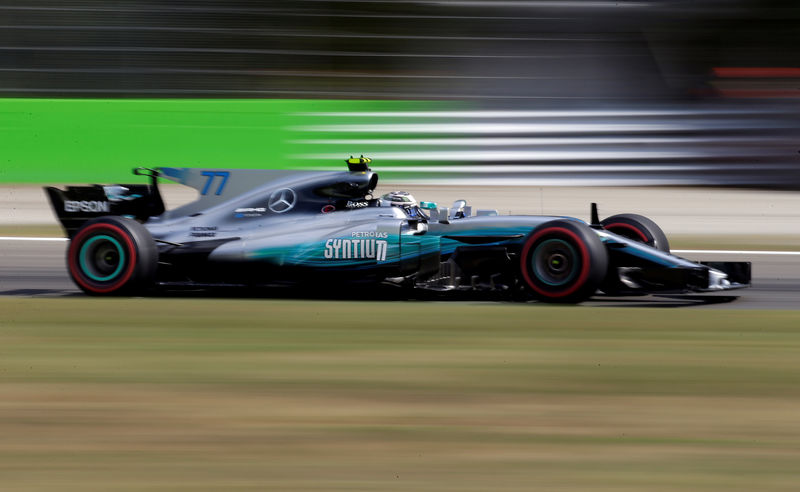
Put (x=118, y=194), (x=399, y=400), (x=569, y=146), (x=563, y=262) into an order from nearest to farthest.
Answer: (x=399, y=400)
(x=563, y=262)
(x=118, y=194)
(x=569, y=146)

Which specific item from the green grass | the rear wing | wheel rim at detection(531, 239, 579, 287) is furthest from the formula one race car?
the green grass

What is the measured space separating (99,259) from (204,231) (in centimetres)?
79

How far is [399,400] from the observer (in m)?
4.81

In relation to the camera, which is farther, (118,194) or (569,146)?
(569,146)

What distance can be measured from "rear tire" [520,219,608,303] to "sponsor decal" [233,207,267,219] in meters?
1.92

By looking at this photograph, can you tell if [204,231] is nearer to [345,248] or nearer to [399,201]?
[345,248]

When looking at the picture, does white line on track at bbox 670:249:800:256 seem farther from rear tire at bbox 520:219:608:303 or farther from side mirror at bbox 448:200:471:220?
rear tire at bbox 520:219:608:303

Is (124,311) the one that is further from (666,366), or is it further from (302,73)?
(302,73)

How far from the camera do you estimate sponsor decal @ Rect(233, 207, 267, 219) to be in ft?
26.3

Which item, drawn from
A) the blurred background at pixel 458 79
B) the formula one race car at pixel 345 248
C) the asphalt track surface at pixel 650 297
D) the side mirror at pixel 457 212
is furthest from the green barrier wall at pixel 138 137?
the side mirror at pixel 457 212

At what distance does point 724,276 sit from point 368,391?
3633mm

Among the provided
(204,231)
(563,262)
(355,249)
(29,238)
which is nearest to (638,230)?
(563,262)

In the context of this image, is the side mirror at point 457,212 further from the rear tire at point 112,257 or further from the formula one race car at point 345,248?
the rear tire at point 112,257

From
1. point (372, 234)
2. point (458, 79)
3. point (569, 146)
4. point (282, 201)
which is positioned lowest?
point (372, 234)
